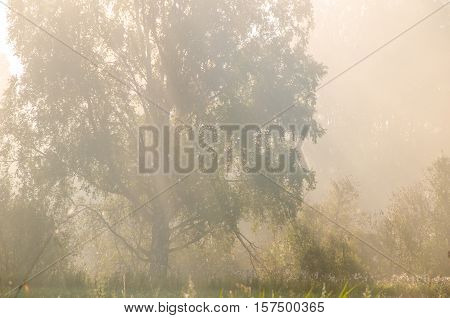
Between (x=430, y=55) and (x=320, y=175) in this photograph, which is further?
(x=320, y=175)

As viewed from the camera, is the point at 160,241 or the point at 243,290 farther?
the point at 160,241

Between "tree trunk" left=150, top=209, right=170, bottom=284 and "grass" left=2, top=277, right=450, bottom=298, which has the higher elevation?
"tree trunk" left=150, top=209, right=170, bottom=284

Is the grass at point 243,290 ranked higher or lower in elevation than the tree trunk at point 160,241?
lower

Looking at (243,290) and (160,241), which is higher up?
(160,241)

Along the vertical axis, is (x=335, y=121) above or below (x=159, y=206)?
above

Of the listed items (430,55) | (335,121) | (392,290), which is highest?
(430,55)

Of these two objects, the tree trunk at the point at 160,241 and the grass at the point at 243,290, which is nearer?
the grass at the point at 243,290

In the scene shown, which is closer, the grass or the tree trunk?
the grass

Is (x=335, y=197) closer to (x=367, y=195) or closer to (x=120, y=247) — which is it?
(x=120, y=247)

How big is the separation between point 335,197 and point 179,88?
1278 centimetres

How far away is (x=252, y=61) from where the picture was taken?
16.2m
